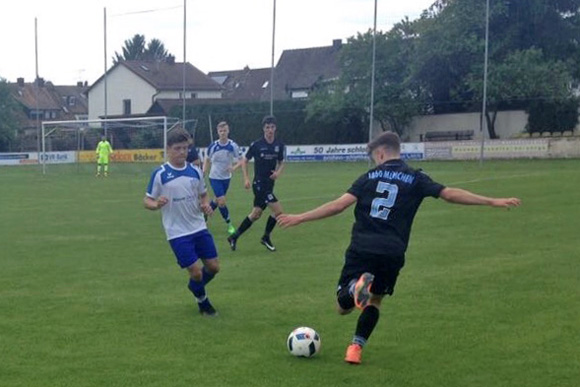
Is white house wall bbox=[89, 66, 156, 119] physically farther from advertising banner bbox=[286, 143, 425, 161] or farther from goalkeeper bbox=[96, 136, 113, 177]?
goalkeeper bbox=[96, 136, 113, 177]

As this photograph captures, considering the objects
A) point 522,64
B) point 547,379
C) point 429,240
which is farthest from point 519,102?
point 547,379

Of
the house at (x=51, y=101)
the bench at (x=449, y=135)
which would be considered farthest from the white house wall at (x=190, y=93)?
the bench at (x=449, y=135)

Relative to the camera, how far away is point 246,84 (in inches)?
4131

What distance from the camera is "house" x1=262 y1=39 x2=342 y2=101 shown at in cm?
9106

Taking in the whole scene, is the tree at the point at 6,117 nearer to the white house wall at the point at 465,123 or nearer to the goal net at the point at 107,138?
the goal net at the point at 107,138

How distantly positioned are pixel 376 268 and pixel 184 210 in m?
2.80

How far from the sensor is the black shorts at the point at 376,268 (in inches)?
275

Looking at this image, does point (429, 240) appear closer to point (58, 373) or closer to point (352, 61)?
point (58, 373)

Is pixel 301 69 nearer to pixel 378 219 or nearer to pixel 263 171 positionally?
pixel 263 171

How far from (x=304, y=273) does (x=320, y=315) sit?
9.00 ft

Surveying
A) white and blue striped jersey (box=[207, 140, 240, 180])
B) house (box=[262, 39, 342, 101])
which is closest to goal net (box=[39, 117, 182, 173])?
white and blue striped jersey (box=[207, 140, 240, 180])

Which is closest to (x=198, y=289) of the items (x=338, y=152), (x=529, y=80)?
(x=338, y=152)

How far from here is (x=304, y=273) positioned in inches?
465

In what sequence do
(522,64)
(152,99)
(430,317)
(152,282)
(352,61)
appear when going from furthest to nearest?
(152,99) → (352,61) → (522,64) → (152,282) → (430,317)
